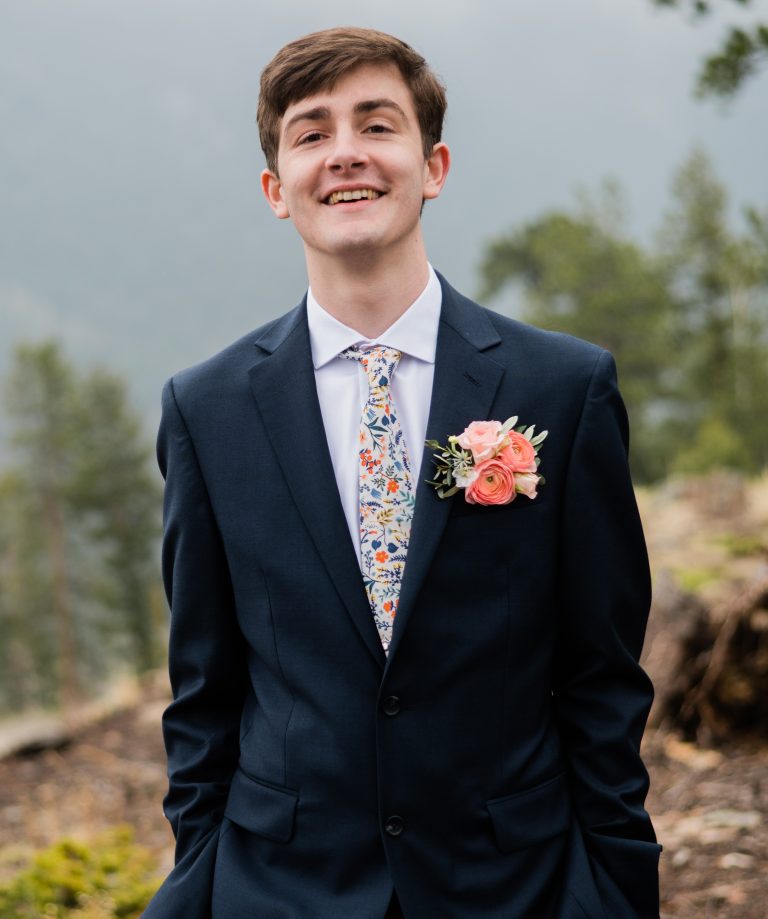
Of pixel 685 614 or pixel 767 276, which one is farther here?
pixel 767 276

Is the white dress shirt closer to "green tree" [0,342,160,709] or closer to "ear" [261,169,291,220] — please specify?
"ear" [261,169,291,220]

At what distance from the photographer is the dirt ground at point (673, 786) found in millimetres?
3748

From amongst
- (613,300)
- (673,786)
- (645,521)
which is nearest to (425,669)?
(673,786)

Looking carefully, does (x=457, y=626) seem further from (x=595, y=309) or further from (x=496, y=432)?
(x=595, y=309)

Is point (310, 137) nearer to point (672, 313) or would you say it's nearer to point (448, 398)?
point (448, 398)

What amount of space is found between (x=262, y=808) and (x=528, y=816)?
0.54m

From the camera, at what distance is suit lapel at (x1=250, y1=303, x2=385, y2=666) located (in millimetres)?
2186

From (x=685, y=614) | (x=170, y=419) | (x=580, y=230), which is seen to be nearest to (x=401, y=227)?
(x=170, y=419)

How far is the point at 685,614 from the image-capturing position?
543cm

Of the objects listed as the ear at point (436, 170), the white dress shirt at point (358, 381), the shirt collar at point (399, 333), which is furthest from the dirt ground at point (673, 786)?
the ear at point (436, 170)

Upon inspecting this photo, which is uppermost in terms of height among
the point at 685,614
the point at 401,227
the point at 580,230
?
the point at 580,230

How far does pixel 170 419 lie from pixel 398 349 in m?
0.53

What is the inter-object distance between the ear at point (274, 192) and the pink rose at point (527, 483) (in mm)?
804

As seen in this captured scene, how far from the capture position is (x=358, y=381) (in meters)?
2.36
